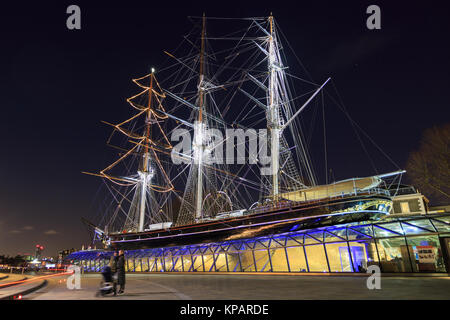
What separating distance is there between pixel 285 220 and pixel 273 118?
44.0ft

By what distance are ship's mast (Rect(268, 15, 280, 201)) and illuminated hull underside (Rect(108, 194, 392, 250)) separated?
121 inches

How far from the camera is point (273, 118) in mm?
33312

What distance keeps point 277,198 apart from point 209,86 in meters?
26.5

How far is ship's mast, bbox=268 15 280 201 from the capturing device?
29.7 metres

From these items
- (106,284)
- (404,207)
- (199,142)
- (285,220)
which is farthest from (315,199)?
(199,142)

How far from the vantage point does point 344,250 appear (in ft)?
67.9

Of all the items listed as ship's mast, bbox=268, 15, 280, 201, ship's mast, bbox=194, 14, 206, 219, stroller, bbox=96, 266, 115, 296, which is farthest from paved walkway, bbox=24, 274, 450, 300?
ship's mast, bbox=194, 14, 206, 219

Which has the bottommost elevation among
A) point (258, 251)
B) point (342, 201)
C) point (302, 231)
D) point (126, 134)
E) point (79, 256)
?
point (79, 256)

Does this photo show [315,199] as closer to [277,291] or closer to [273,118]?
[273,118]

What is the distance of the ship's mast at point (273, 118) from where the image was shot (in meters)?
29.7

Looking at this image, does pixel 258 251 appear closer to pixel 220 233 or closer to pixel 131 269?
pixel 220 233

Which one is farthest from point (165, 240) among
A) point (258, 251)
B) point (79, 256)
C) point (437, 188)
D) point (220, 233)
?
point (79, 256)

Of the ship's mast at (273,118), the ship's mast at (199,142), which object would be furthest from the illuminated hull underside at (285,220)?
the ship's mast at (199,142)

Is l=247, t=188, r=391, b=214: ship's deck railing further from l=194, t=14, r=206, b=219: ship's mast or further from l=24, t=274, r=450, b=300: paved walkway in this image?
l=194, t=14, r=206, b=219: ship's mast
